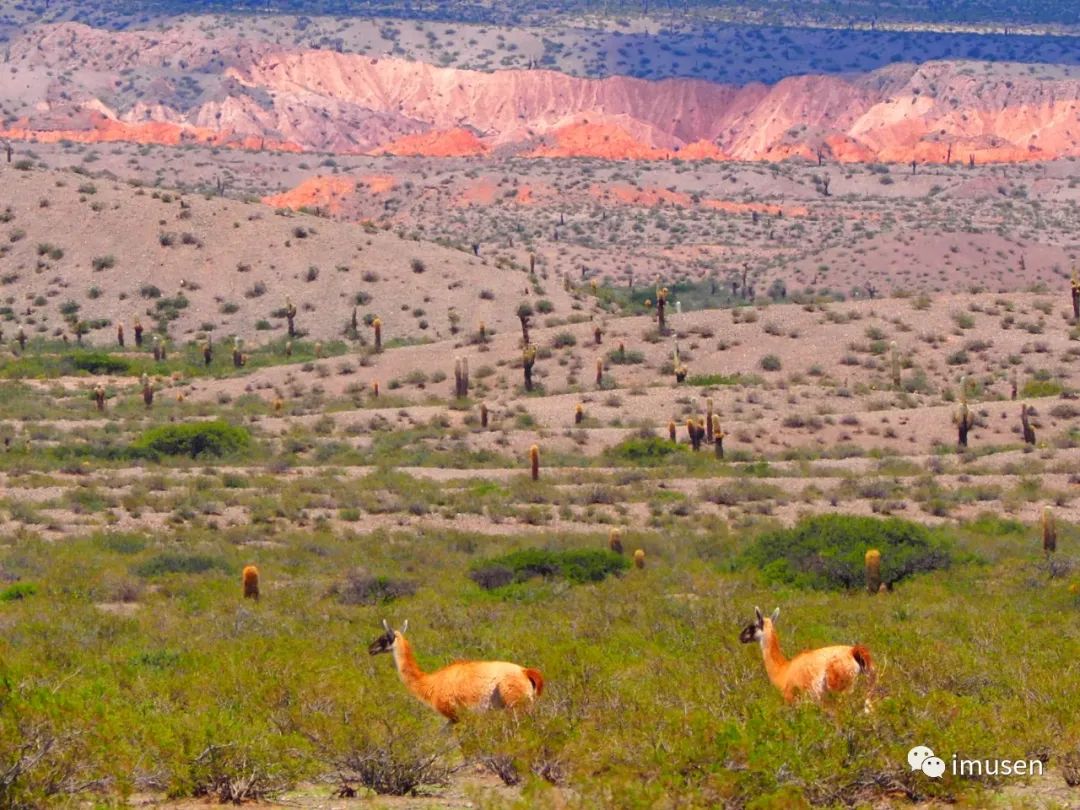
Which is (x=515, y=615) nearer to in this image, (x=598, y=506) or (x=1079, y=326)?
(x=598, y=506)

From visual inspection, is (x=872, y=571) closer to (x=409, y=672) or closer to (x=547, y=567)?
(x=547, y=567)

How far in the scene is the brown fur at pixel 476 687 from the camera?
1231 centimetres

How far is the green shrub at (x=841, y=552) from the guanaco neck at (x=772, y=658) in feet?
39.2

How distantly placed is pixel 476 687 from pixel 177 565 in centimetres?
1524

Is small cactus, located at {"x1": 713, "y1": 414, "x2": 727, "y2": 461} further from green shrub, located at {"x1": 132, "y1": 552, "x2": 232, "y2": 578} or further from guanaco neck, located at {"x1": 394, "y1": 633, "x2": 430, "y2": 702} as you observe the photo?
guanaco neck, located at {"x1": 394, "y1": 633, "x2": 430, "y2": 702}

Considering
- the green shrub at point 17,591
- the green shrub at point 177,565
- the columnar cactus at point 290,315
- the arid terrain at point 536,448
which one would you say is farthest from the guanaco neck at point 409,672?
the columnar cactus at point 290,315

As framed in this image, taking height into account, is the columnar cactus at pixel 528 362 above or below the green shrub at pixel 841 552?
below

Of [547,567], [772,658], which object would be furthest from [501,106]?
[772,658]

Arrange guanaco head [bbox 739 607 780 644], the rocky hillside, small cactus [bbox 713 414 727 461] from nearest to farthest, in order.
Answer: guanaco head [bbox 739 607 780 644], small cactus [bbox 713 414 727 461], the rocky hillside

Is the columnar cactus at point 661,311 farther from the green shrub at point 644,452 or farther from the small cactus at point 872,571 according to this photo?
the small cactus at point 872,571

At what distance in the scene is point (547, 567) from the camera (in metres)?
26.5

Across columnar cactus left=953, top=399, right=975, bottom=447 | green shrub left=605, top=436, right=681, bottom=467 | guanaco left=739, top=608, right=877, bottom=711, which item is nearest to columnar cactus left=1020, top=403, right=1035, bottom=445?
columnar cactus left=953, top=399, right=975, bottom=447

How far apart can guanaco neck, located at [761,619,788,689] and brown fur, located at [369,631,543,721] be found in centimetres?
175

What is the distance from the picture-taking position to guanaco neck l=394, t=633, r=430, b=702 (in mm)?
12766
